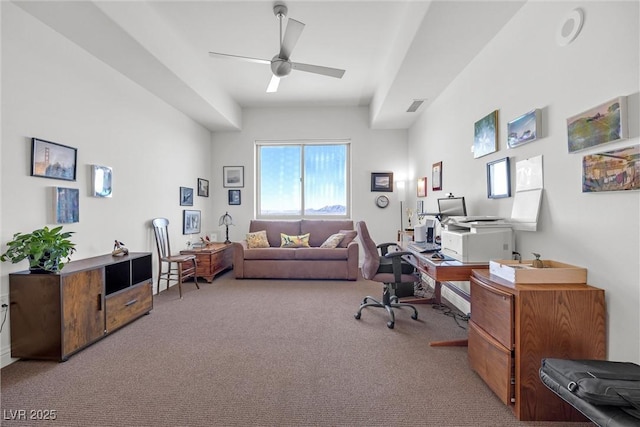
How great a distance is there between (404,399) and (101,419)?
5.78 ft

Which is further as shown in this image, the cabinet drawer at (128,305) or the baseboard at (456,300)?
the baseboard at (456,300)

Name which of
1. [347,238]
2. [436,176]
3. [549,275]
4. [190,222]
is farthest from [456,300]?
[190,222]

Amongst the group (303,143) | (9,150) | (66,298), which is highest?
(303,143)

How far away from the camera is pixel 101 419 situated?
1.55 m

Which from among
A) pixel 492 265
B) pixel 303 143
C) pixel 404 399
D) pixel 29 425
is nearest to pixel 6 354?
pixel 29 425

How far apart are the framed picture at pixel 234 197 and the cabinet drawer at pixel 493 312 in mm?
4694

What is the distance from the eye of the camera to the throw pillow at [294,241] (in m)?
5.00

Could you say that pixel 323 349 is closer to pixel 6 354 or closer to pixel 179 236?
pixel 6 354

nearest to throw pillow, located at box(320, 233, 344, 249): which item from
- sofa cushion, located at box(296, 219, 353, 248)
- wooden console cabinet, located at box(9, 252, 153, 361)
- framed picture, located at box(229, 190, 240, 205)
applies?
sofa cushion, located at box(296, 219, 353, 248)

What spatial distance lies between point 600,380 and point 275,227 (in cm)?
473

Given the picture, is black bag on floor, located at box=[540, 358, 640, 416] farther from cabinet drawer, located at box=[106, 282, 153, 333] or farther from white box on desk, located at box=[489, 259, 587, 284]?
cabinet drawer, located at box=[106, 282, 153, 333]

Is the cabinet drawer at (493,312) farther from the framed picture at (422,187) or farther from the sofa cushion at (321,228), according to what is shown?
the sofa cushion at (321,228)

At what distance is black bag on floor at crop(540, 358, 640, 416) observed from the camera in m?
1.08

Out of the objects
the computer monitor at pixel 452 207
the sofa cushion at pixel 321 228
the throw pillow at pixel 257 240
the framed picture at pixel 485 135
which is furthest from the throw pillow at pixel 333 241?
the framed picture at pixel 485 135
